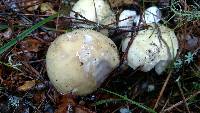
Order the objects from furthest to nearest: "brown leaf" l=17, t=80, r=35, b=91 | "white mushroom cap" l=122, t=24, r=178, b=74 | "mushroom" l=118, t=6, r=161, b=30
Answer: "mushroom" l=118, t=6, r=161, b=30 < "brown leaf" l=17, t=80, r=35, b=91 < "white mushroom cap" l=122, t=24, r=178, b=74

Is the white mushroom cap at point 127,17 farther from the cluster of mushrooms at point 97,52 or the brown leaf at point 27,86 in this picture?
the brown leaf at point 27,86

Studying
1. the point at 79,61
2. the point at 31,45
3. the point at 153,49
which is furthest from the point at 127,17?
the point at 31,45

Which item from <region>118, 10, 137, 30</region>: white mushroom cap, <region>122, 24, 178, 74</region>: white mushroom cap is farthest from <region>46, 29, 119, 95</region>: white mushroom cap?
<region>118, 10, 137, 30</region>: white mushroom cap

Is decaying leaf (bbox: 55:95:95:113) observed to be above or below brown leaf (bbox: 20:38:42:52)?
below

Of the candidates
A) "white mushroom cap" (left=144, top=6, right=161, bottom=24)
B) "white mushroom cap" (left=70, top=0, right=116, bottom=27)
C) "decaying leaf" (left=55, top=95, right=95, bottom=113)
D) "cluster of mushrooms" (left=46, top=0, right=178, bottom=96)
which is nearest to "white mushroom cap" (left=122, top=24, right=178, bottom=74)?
"cluster of mushrooms" (left=46, top=0, right=178, bottom=96)

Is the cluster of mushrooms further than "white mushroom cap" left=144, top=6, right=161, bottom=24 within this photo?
No

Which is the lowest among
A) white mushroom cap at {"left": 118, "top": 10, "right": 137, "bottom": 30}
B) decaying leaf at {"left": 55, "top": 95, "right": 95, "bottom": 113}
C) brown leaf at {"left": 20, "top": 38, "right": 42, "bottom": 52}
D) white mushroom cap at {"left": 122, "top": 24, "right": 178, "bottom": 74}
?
decaying leaf at {"left": 55, "top": 95, "right": 95, "bottom": 113}

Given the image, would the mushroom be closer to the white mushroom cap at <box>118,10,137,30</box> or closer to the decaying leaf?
the white mushroom cap at <box>118,10,137,30</box>

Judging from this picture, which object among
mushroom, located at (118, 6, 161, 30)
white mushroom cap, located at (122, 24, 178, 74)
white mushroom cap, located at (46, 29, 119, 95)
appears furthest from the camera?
mushroom, located at (118, 6, 161, 30)
